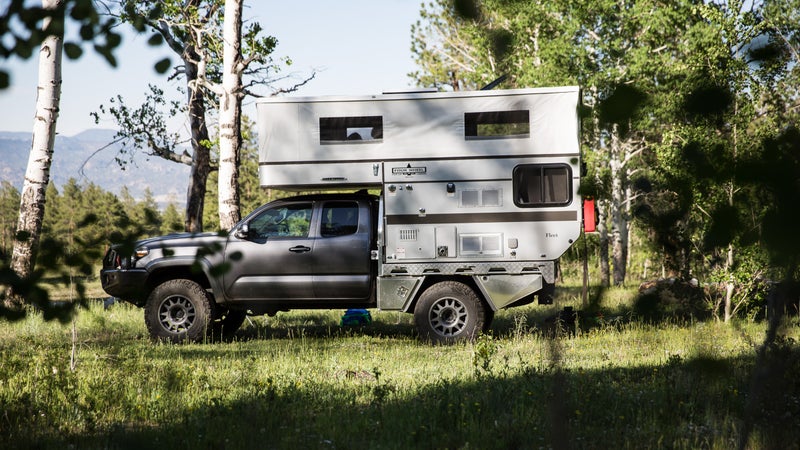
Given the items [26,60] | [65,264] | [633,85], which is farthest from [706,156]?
[65,264]

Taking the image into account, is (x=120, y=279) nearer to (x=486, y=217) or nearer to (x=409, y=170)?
(x=409, y=170)

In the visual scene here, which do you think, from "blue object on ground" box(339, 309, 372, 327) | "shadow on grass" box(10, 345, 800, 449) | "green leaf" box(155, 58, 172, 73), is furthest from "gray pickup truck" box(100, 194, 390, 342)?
"green leaf" box(155, 58, 172, 73)

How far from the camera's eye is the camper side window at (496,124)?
33.8 ft

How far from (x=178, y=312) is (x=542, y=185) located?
5167mm

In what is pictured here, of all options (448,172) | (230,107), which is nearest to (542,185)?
(448,172)

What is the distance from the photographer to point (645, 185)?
1.76 m

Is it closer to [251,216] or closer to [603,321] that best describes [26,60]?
[251,216]

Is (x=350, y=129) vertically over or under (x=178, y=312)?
over

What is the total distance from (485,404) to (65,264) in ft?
12.0

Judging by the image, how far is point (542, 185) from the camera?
33.7 ft

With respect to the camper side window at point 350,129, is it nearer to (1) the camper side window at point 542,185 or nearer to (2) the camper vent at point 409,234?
(2) the camper vent at point 409,234

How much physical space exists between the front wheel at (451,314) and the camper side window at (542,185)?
140cm

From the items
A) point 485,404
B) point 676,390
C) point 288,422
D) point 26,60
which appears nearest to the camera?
point 26,60

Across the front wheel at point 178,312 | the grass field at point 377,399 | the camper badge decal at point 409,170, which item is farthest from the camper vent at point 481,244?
the front wheel at point 178,312
